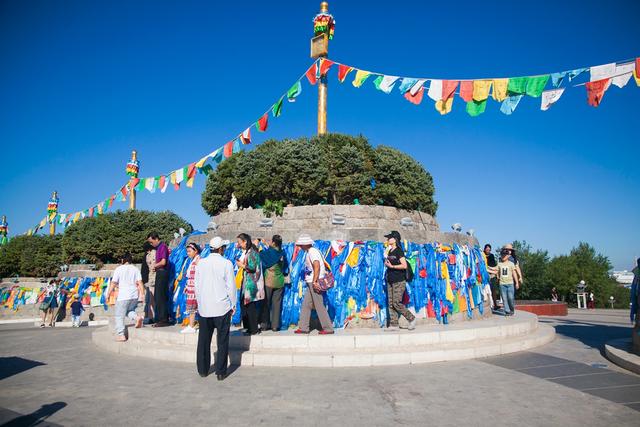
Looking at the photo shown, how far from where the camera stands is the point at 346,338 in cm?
651

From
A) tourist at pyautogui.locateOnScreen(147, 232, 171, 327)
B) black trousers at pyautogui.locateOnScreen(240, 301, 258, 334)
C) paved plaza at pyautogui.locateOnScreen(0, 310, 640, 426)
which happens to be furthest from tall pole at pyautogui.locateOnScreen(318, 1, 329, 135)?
paved plaza at pyautogui.locateOnScreen(0, 310, 640, 426)

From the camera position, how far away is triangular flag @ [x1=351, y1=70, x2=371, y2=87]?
11.9 metres

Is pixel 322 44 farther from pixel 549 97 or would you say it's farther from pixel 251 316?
pixel 251 316

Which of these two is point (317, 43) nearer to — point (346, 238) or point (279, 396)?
point (346, 238)

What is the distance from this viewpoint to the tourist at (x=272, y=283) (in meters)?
7.46

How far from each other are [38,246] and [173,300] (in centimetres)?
3188

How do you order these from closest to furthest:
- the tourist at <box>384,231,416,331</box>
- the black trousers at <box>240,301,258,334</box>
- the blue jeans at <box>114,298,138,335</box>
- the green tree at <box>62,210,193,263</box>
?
the black trousers at <box>240,301,258,334</box> < the tourist at <box>384,231,416,331</box> < the blue jeans at <box>114,298,138,335</box> < the green tree at <box>62,210,193,263</box>

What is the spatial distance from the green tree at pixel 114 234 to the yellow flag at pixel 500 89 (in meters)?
21.5

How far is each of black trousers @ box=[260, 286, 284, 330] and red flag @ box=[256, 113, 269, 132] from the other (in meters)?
8.19

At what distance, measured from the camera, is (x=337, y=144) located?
13.0 meters

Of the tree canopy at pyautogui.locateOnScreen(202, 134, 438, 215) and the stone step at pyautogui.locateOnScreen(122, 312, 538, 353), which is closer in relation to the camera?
the stone step at pyautogui.locateOnScreen(122, 312, 538, 353)

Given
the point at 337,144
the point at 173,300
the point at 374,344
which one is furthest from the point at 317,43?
the point at 374,344

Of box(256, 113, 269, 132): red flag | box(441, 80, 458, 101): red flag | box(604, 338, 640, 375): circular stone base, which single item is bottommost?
box(604, 338, 640, 375): circular stone base

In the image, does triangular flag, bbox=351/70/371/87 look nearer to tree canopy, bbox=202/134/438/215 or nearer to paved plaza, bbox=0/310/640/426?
tree canopy, bbox=202/134/438/215
